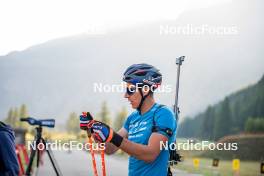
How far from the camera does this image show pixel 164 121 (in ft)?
10.7

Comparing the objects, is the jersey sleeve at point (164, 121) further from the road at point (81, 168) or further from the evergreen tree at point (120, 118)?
the evergreen tree at point (120, 118)

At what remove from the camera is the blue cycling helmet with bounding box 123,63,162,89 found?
11.3ft

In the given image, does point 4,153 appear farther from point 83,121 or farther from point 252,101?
point 252,101

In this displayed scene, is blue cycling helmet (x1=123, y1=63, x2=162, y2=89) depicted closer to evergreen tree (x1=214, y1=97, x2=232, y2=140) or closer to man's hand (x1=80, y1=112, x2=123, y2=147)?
man's hand (x1=80, y1=112, x2=123, y2=147)

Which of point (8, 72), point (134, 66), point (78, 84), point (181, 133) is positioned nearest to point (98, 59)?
point (78, 84)

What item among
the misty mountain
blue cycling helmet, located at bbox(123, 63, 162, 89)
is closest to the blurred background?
the misty mountain

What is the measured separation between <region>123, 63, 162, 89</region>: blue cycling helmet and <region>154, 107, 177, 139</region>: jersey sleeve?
219 millimetres

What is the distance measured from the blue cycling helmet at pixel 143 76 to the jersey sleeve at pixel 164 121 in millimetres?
219

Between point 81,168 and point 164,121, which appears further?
point 81,168

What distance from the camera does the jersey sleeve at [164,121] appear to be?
3.22m

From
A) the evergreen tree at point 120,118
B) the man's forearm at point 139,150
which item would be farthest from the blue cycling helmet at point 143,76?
the evergreen tree at point 120,118

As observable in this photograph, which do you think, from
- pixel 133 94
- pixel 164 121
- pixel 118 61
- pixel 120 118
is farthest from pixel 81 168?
pixel 120 118

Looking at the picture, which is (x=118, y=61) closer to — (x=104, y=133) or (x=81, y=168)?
(x=81, y=168)

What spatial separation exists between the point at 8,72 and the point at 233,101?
1775cm
